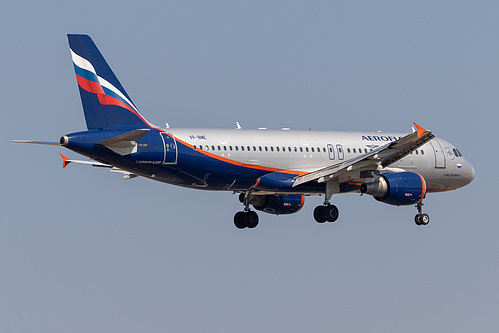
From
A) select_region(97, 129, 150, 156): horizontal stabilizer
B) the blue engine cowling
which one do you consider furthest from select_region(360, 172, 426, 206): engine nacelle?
select_region(97, 129, 150, 156): horizontal stabilizer

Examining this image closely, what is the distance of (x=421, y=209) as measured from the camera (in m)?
57.7

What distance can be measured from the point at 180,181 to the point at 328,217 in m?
7.88

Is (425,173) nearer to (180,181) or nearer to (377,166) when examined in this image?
(377,166)

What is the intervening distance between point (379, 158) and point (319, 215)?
14.8 feet

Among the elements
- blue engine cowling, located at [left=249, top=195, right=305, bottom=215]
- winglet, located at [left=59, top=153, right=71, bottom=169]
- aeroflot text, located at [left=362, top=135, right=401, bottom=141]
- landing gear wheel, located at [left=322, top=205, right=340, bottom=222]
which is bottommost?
landing gear wheel, located at [left=322, top=205, right=340, bottom=222]

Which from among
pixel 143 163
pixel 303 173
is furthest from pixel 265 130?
pixel 143 163

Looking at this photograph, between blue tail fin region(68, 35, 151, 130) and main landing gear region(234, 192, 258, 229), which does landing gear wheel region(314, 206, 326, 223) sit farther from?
blue tail fin region(68, 35, 151, 130)

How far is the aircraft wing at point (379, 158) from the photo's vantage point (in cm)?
4988

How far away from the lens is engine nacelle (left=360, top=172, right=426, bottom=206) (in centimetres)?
5319

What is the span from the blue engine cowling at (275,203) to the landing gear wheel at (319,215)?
12.4 ft

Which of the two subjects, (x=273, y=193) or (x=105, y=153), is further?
(x=273, y=193)

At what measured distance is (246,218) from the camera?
5728 cm

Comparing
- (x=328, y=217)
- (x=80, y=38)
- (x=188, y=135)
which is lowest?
(x=328, y=217)

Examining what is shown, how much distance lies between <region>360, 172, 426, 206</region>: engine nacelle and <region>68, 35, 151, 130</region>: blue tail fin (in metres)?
12.3
